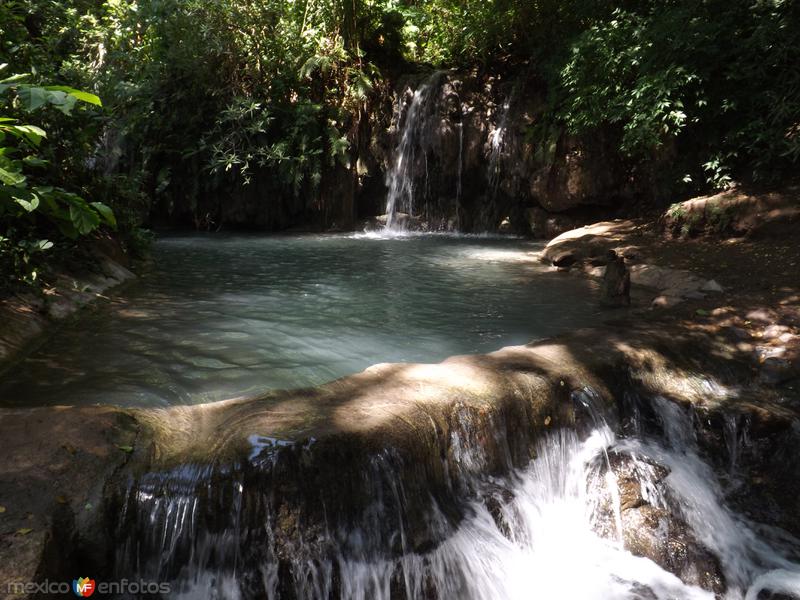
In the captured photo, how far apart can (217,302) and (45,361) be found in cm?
237

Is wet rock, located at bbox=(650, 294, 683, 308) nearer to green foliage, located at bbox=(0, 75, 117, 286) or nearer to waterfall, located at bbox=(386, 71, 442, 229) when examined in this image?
green foliage, located at bbox=(0, 75, 117, 286)

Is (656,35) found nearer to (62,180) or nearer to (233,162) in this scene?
(62,180)

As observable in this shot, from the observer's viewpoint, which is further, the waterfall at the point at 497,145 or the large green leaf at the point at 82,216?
the waterfall at the point at 497,145

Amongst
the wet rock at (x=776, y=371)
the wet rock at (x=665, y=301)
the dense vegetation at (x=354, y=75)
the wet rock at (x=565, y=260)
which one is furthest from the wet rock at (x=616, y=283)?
the dense vegetation at (x=354, y=75)

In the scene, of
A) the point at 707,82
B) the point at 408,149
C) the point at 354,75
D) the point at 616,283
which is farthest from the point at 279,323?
the point at 354,75

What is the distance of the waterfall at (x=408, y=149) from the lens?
1477 centimetres

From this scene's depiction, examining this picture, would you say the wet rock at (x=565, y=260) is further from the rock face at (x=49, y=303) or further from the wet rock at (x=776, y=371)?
the rock face at (x=49, y=303)

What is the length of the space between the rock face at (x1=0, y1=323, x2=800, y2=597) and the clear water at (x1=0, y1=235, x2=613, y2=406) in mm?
1033

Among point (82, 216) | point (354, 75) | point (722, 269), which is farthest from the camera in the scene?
point (354, 75)

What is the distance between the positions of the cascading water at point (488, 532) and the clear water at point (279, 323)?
1.45 m

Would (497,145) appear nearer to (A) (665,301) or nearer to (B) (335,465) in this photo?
(A) (665,301)

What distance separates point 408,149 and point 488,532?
13341 mm

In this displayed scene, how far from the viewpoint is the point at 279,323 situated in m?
5.73

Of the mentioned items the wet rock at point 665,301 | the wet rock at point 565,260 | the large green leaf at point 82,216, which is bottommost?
Result: the wet rock at point 665,301
